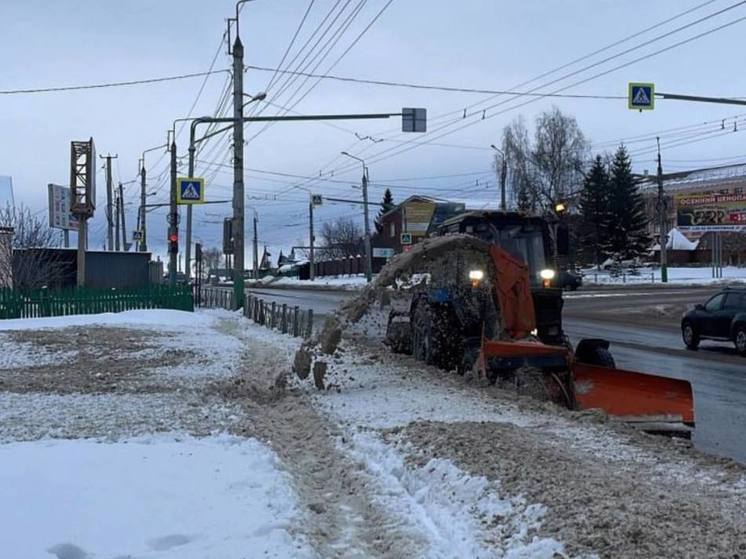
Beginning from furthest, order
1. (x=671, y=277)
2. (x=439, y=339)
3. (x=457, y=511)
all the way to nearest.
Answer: (x=671, y=277), (x=439, y=339), (x=457, y=511)

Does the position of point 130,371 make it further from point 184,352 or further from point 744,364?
point 744,364

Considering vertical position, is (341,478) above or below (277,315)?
below

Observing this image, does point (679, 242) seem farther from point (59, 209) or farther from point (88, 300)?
point (88, 300)

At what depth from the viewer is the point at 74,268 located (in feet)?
159

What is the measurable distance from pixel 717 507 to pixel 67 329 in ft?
64.6

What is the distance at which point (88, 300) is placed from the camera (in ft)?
94.1

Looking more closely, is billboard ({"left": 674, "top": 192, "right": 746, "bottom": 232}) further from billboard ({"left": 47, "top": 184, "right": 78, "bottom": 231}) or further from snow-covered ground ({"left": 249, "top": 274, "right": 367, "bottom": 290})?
billboard ({"left": 47, "top": 184, "right": 78, "bottom": 231})

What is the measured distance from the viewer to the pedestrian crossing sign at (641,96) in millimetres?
21062

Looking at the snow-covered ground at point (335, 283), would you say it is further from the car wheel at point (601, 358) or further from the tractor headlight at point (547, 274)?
the car wheel at point (601, 358)

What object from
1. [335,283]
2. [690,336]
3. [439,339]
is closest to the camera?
[439,339]

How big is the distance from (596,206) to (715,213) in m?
10.7

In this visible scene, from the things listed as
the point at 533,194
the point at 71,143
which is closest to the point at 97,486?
the point at 71,143

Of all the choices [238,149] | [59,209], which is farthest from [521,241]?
[59,209]

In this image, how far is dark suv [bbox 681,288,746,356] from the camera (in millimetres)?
20281
